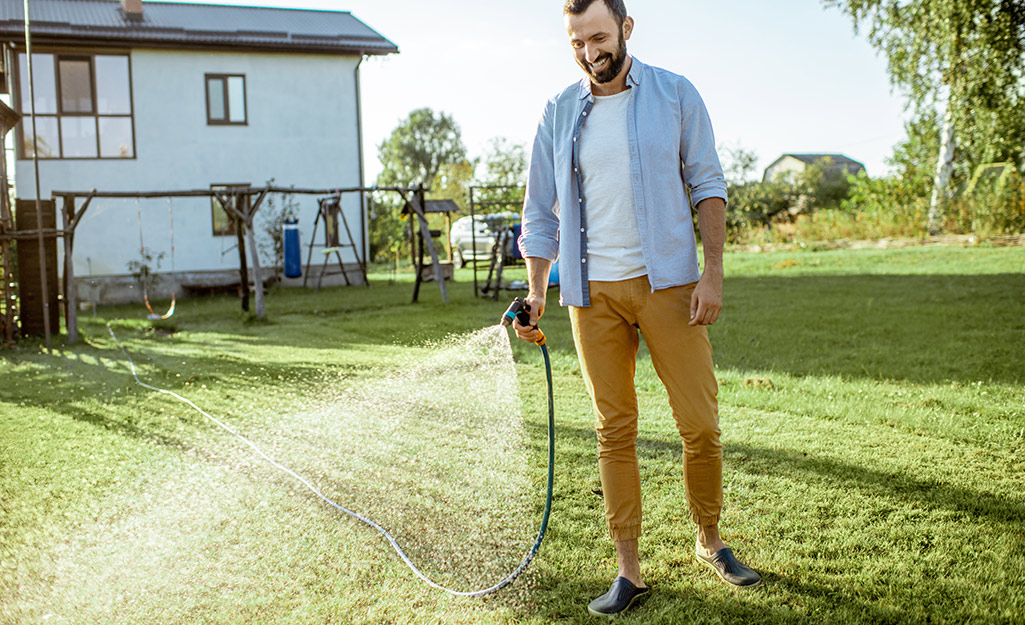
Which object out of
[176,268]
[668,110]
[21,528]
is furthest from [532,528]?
[176,268]

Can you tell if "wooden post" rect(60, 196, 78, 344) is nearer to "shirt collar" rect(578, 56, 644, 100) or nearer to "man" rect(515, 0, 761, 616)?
"man" rect(515, 0, 761, 616)

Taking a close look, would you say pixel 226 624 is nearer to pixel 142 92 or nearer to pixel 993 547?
pixel 993 547

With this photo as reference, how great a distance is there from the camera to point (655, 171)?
2549 mm

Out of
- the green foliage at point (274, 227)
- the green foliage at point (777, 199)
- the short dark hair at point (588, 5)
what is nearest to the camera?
the short dark hair at point (588, 5)

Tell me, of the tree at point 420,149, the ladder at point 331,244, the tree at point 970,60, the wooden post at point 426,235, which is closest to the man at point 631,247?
the tree at point 970,60

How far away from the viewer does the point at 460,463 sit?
423cm

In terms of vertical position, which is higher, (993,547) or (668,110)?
(668,110)

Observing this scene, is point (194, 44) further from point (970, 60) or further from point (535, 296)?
point (535, 296)

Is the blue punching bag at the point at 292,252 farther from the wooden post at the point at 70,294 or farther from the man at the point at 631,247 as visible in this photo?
the man at the point at 631,247

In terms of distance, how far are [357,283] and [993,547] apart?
17519 millimetres

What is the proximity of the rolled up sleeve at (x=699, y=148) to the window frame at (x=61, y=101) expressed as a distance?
17740 millimetres

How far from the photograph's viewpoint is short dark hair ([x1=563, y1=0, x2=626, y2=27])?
2445 mm

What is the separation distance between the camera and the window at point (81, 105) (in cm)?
1752

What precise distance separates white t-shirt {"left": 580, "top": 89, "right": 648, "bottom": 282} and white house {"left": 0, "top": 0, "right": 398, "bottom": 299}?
16.4 metres
